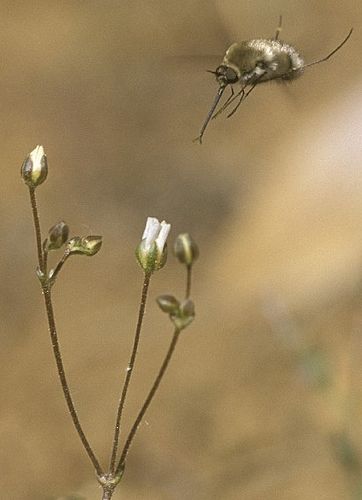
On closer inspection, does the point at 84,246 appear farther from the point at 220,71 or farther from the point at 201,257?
the point at 201,257

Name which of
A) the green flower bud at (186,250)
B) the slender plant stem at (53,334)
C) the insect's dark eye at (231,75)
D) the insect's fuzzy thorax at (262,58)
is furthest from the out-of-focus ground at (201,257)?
the slender plant stem at (53,334)

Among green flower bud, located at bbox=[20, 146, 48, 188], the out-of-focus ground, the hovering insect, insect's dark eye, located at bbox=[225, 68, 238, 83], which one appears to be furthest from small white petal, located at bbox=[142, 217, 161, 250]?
the out-of-focus ground

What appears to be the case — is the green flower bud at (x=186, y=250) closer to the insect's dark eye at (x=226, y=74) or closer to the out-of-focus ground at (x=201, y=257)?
the insect's dark eye at (x=226, y=74)

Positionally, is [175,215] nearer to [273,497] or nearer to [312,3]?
[273,497]

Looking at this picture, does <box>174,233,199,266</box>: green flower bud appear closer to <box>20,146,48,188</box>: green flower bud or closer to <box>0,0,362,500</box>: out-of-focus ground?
<box>20,146,48,188</box>: green flower bud

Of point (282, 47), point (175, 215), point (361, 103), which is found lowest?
point (175, 215)

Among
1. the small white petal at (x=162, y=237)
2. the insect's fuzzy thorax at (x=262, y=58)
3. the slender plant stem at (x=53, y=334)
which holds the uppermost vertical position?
the insect's fuzzy thorax at (x=262, y=58)

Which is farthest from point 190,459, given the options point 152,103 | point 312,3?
point 312,3
